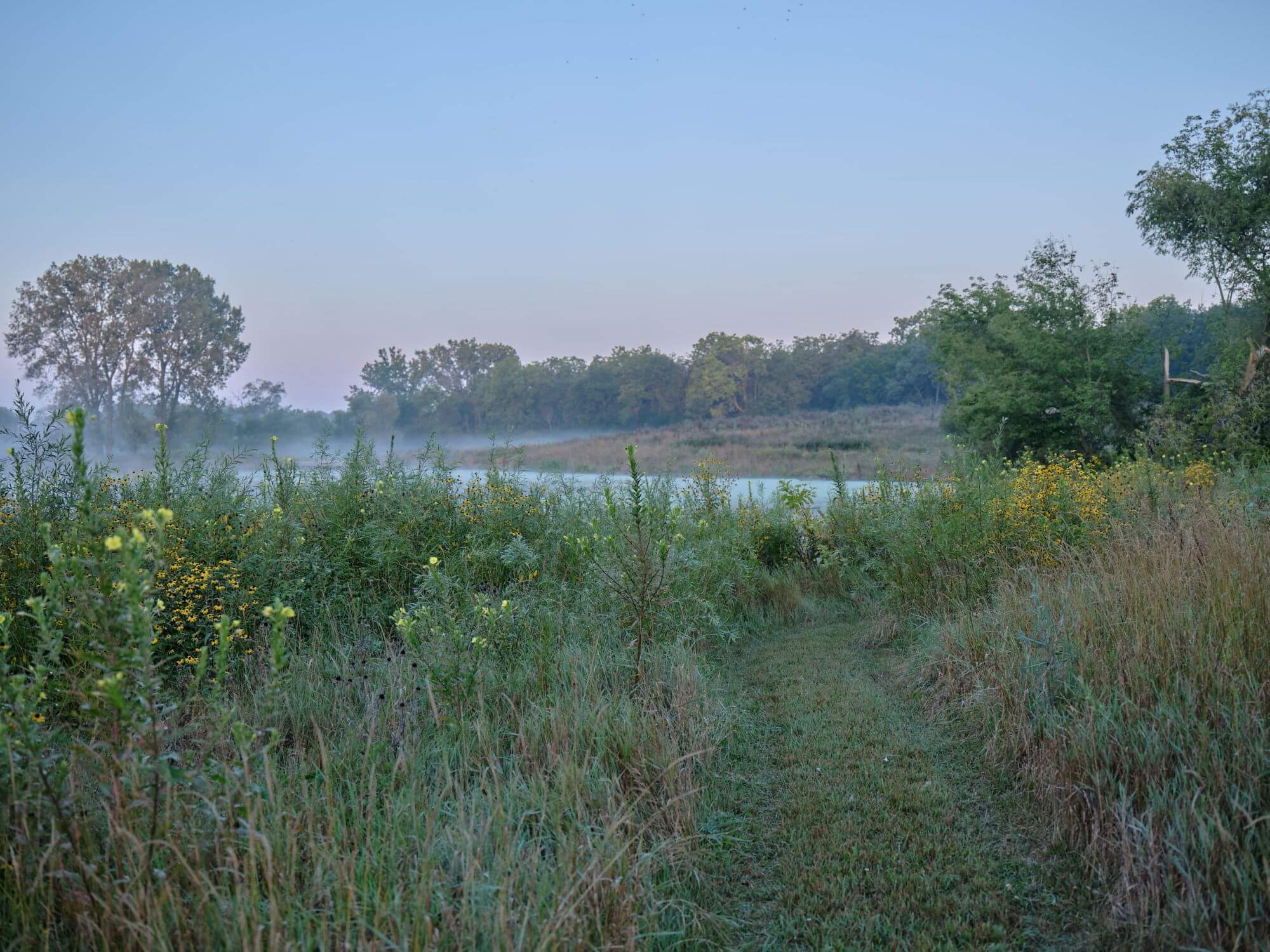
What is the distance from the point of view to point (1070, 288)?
22484 millimetres

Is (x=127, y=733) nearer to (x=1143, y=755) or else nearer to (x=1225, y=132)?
(x=1143, y=755)

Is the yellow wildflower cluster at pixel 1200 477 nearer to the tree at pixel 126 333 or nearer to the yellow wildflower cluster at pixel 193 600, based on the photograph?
the yellow wildflower cluster at pixel 193 600

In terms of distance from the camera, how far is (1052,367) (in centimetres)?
2125

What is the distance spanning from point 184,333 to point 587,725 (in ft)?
85.2

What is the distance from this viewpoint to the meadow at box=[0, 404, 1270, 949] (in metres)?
2.10

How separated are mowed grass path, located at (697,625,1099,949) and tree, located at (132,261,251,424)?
24.8 m

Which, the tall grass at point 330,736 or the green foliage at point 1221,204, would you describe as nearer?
the tall grass at point 330,736

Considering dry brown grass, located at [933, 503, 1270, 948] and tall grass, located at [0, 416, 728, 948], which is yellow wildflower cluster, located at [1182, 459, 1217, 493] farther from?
tall grass, located at [0, 416, 728, 948]

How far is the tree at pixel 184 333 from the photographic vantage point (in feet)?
75.5

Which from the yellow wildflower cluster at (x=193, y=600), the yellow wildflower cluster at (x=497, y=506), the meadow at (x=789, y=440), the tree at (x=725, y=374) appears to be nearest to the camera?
the yellow wildflower cluster at (x=193, y=600)

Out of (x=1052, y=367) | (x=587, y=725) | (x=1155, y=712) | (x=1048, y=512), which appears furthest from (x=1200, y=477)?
(x=1052, y=367)

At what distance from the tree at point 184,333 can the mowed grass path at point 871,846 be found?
24.8 meters

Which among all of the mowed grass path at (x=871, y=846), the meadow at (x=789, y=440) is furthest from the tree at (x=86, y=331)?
the mowed grass path at (x=871, y=846)

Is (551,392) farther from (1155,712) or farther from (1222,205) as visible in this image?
(1155,712)
